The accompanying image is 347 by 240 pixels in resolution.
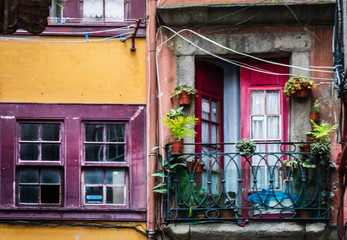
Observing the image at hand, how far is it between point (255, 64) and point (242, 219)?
261cm

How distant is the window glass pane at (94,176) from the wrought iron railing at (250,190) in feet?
3.71

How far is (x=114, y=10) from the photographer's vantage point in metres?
13.6

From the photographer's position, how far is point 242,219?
1261 centimetres

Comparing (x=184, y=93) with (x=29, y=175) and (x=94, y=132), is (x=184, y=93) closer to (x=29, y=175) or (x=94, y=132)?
(x=94, y=132)

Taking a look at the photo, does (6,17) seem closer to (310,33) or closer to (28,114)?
(28,114)

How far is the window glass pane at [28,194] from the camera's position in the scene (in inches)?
513

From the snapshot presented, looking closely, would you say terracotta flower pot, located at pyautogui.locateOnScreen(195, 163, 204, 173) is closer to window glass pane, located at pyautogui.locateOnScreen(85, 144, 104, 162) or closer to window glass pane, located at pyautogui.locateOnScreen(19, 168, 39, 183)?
window glass pane, located at pyautogui.locateOnScreen(85, 144, 104, 162)

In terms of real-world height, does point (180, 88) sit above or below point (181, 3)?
below

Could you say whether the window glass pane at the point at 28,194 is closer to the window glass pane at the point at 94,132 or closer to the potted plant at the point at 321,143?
the window glass pane at the point at 94,132

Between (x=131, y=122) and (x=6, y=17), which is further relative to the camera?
(x=131, y=122)

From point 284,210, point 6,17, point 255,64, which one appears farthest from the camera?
point 255,64

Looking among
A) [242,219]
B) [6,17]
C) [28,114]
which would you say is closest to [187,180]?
[242,219]

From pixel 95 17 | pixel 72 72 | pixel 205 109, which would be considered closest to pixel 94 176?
pixel 72 72

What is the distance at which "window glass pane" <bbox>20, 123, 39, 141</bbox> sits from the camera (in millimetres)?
13133
